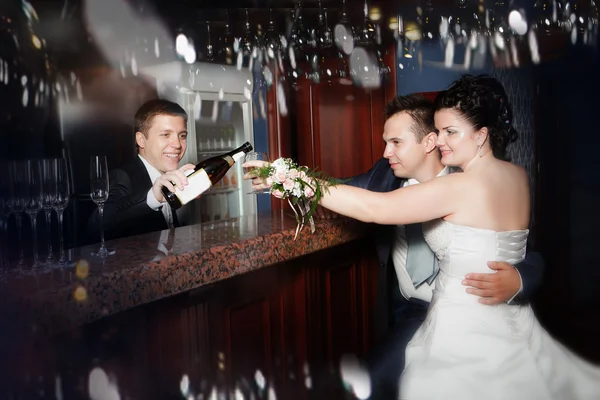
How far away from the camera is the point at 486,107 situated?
1732 mm

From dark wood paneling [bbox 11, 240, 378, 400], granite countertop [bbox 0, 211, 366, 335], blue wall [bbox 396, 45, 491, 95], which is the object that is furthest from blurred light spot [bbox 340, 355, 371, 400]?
blue wall [bbox 396, 45, 491, 95]

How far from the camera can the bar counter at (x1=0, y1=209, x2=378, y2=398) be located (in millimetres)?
1159

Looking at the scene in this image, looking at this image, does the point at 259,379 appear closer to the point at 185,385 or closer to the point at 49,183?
the point at 185,385

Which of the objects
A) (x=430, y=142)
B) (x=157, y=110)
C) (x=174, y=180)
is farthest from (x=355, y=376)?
(x=157, y=110)

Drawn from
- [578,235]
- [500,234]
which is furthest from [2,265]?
[578,235]

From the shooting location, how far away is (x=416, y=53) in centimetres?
337

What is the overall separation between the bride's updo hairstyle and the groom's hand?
1.18 feet

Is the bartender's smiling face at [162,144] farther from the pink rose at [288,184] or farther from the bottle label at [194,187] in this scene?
the pink rose at [288,184]

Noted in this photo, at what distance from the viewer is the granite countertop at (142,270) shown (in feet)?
3.54

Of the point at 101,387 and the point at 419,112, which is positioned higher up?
the point at 419,112

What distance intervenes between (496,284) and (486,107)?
0.57 metres

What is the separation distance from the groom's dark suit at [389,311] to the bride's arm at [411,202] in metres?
0.55

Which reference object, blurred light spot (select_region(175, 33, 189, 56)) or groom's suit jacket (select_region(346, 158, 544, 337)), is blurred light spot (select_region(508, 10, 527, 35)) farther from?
blurred light spot (select_region(175, 33, 189, 56))

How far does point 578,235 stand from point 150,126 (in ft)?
9.26
